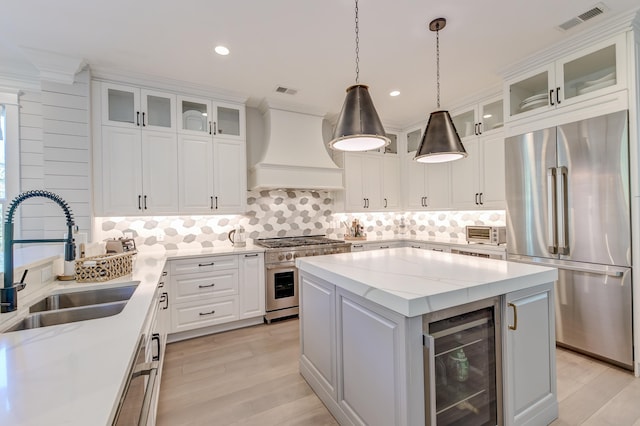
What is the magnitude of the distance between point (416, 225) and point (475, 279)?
3.77 metres

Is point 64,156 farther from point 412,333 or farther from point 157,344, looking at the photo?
point 412,333

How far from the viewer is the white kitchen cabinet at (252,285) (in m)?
3.39

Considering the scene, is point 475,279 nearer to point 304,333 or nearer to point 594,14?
point 304,333

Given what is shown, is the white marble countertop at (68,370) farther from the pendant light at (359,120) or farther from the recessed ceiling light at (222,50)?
the recessed ceiling light at (222,50)

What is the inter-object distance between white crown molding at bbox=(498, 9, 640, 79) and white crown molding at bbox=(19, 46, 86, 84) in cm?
431

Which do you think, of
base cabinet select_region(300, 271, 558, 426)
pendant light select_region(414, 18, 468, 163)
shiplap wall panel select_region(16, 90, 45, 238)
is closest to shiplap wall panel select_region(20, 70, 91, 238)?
shiplap wall panel select_region(16, 90, 45, 238)

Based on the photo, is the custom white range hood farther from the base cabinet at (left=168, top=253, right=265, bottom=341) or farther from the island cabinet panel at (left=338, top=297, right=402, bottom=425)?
the island cabinet panel at (left=338, top=297, right=402, bottom=425)

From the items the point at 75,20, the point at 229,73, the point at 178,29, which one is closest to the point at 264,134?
the point at 229,73

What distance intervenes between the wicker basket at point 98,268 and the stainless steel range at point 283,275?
5.57 ft

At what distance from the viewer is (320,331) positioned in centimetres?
205

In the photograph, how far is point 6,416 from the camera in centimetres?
64

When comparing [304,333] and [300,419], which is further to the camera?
[304,333]

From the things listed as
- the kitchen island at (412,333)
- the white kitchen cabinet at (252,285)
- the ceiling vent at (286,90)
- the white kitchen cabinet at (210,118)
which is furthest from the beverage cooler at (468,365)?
the white kitchen cabinet at (210,118)

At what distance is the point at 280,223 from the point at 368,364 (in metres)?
2.95
